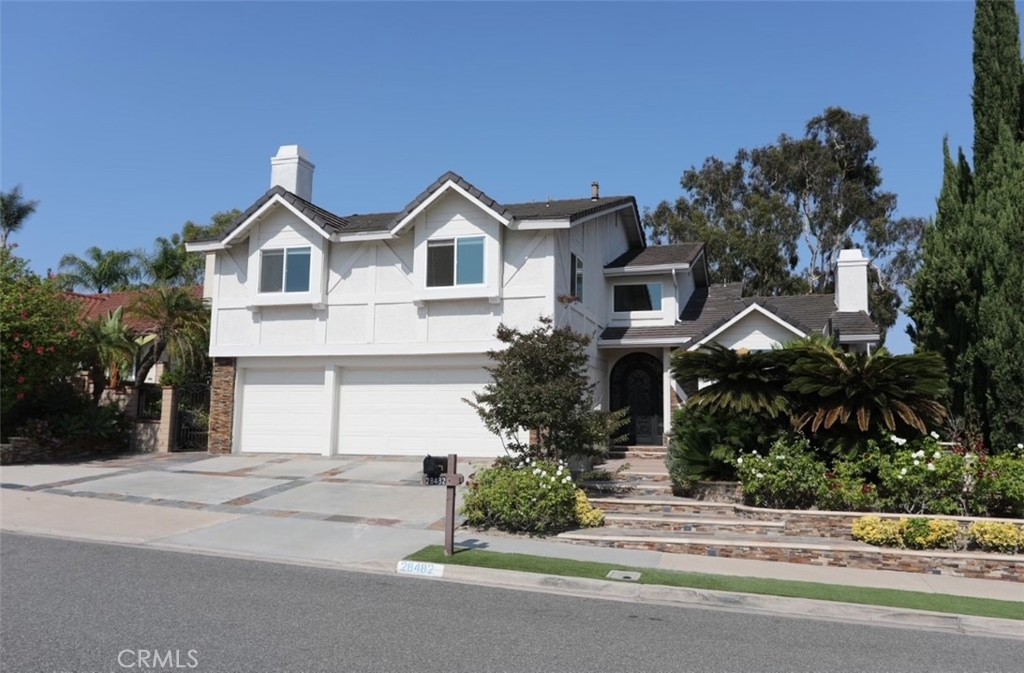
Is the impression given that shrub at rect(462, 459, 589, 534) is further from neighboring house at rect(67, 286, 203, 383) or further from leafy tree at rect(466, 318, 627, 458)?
neighboring house at rect(67, 286, 203, 383)

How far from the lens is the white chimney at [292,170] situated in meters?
21.4

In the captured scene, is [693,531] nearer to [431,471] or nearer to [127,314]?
[431,471]

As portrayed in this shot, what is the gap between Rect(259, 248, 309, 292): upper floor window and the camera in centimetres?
1931

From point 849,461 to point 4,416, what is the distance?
63.2 feet

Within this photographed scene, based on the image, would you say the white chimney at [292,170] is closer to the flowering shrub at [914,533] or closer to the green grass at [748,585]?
the green grass at [748,585]

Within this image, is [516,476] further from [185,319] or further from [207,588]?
[185,319]

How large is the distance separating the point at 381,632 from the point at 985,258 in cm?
1224

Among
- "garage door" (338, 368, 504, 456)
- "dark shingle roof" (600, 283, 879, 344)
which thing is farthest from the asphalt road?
"dark shingle roof" (600, 283, 879, 344)

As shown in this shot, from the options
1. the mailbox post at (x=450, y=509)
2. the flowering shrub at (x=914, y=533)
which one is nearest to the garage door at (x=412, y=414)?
the mailbox post at (x=450, y=509)

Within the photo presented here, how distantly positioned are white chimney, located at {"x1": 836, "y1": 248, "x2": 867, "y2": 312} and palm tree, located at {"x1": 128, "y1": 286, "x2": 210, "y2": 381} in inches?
726

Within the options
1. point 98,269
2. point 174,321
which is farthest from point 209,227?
point 174,321

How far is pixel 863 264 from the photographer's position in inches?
859

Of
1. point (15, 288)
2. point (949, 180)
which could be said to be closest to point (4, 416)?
point (15, 288)

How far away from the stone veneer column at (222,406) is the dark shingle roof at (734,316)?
1009 cm
